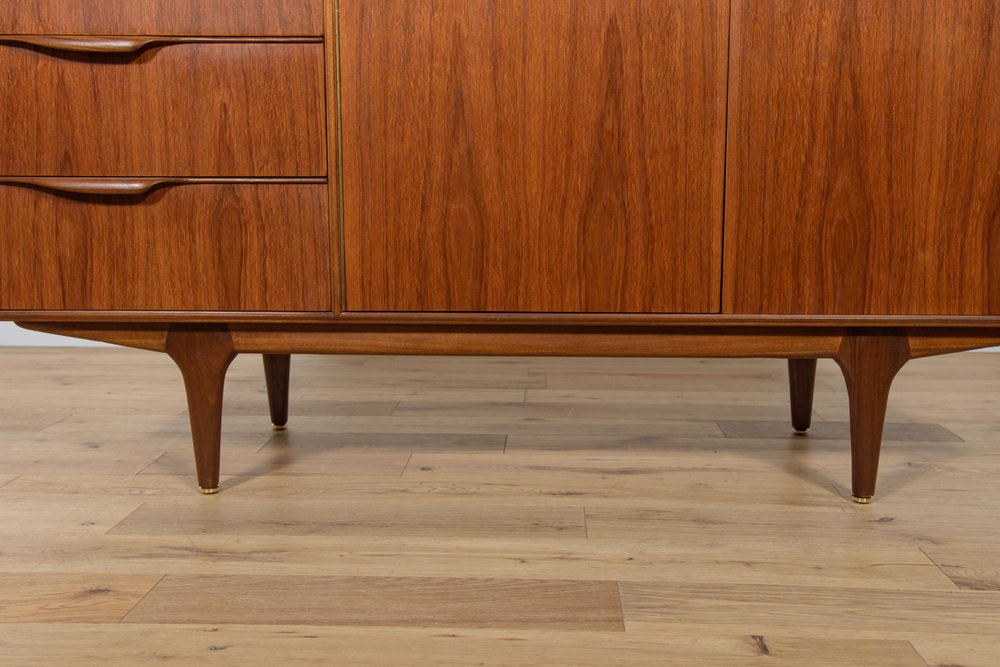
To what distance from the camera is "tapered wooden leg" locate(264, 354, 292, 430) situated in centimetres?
158

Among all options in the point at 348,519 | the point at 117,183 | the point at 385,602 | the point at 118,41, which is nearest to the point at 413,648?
the point at 385,602

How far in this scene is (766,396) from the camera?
6.22ft

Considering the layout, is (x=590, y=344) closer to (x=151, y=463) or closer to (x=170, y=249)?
(x=170, y=249)

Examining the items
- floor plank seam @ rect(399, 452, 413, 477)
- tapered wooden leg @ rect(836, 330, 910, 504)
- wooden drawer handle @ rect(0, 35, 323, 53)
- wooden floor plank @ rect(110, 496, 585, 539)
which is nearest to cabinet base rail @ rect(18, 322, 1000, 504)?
tapered wooden leg @ rect(836, 330, 910, 504)

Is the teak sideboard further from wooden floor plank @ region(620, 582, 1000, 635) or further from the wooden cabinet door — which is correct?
wooden floor plank @ region(620, 582, 1000, 635)

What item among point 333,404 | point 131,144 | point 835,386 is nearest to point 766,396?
point 835,386

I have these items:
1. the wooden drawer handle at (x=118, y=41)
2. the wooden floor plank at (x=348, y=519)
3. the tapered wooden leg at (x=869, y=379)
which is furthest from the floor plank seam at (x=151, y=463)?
the tapered wooden leg at (x=869, y=379)

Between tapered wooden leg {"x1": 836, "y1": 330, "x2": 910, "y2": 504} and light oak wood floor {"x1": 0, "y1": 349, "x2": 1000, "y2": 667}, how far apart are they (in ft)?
0.24

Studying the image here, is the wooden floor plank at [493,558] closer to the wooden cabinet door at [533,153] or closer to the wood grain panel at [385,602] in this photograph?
the wood grain panel at [385,602]

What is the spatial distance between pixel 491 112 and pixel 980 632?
774 millimetres

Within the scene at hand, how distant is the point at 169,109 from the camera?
1.11 metres

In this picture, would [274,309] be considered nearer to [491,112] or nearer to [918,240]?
[491,112]

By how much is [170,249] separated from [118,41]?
0.85 ft

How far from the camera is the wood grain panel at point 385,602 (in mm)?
892
